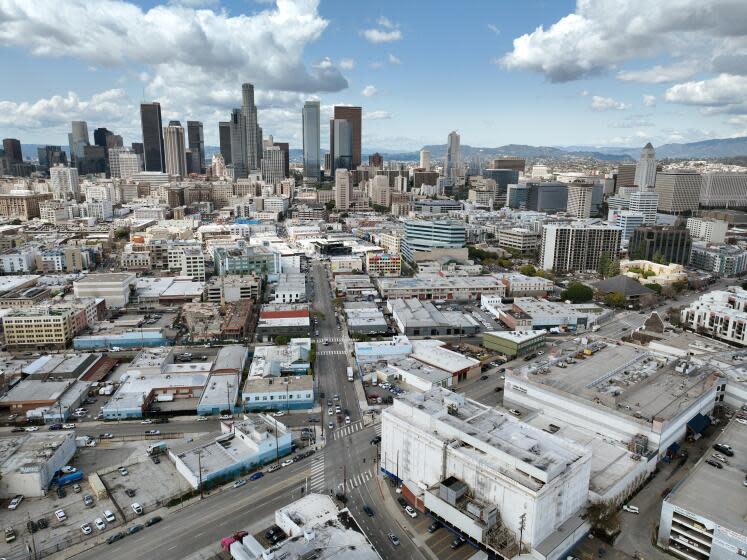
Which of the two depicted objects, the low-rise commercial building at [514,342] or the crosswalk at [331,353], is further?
the crosswalk at [331,353]

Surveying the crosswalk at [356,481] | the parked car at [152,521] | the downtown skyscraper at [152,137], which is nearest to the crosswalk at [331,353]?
the crosswalk at [356,481]

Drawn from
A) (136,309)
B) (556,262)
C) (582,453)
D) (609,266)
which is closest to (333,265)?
(136,309)

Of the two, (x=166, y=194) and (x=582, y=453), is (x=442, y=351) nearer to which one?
(x=582, y=453)

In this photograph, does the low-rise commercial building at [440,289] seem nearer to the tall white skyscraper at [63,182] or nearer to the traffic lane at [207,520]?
the traffic lane at [207,520]

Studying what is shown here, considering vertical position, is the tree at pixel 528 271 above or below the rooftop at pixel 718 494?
above

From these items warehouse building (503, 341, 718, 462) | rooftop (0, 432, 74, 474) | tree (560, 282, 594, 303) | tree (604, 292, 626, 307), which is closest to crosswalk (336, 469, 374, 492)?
warehouse building (503, 341, 718, 462)

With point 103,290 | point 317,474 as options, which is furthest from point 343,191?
point 317,474

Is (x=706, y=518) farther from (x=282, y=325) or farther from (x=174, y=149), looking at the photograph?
(x=174, y=149)
